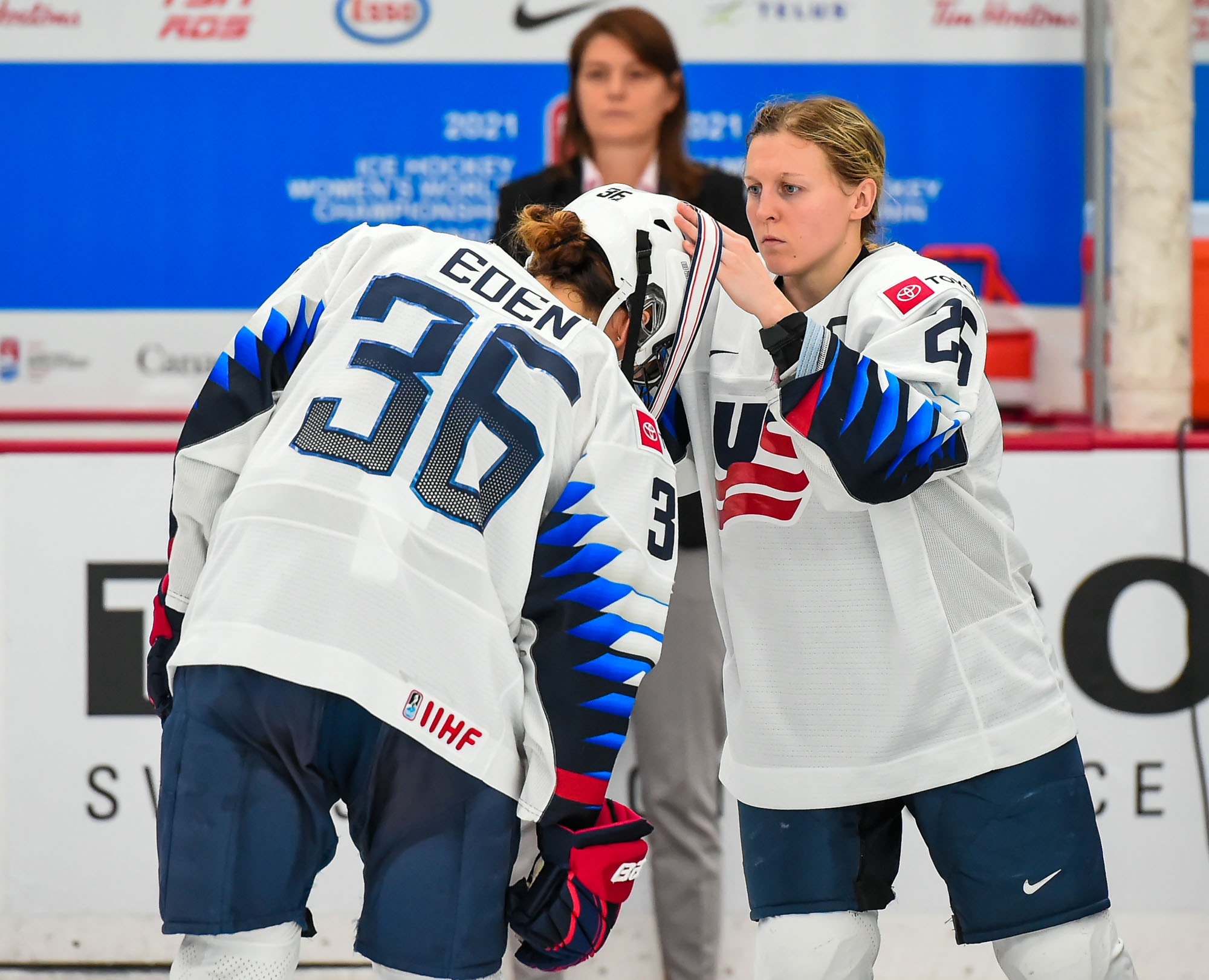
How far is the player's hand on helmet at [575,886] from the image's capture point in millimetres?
1441

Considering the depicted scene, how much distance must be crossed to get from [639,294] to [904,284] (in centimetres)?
32

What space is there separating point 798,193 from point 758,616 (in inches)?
21.2

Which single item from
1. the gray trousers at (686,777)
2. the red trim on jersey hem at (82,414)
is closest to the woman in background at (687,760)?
the gray trousers at (686,777)

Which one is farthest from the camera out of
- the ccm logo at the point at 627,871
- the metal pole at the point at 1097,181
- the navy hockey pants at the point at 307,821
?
the metal pole at the point at 1097,181

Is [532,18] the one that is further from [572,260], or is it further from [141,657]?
[572,260]

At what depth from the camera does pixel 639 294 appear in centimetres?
163

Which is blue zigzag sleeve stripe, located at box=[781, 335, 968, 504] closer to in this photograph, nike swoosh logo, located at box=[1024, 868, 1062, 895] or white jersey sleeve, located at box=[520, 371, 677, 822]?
white jersey sleeve, located at box=[520, 371, 677, 822]

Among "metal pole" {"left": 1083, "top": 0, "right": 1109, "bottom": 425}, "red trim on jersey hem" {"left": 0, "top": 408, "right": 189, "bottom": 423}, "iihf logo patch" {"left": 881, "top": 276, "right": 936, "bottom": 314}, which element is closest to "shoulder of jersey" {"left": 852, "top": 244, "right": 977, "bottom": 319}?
"iihf logo patch" {"left": 881, "top": 276, "right": 936, "bottom": 314}

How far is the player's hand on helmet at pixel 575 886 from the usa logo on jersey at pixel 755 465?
0.44 metres

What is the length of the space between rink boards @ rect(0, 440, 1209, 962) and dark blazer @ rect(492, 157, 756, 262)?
0.74m

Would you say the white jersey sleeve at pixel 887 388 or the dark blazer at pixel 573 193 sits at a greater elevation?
the dark blazer at pixel 573 193

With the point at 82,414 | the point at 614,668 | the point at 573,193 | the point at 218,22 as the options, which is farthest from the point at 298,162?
the point at 614,668

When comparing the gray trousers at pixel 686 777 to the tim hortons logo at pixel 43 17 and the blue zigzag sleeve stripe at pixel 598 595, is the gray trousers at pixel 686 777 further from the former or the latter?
the tim hortons logo at pixel 43 17

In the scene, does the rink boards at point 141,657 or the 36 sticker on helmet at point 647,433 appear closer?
the 36 sticker on helmet at point 647,433
